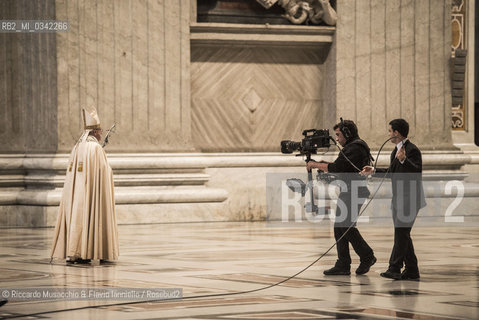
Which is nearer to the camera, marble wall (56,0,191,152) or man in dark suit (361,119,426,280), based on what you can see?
man in dark suit (361,119,426,280)

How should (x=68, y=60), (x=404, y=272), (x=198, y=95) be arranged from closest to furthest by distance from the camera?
(x=404, y=272) < (x=68, y=60) < (x=198, y=95)

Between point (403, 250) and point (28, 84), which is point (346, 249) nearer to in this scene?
point (403, 250)

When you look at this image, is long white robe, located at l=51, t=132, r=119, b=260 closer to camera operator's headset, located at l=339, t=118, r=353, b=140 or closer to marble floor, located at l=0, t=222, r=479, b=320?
marble floor, located at l=0, t=222, r=479, b=320

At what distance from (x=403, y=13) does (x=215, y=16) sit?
3.34 m

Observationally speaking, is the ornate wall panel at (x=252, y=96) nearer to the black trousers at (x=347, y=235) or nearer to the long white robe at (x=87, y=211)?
the long white robe at (x=87, y=211)

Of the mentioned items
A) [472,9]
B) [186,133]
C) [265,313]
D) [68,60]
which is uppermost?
[472,9]

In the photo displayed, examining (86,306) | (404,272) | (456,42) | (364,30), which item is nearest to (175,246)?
(404,272)

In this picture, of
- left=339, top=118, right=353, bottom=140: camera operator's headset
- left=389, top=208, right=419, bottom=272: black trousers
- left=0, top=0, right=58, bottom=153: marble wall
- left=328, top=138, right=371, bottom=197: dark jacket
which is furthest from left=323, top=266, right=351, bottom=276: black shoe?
left=0, top=0, right=58, bottom=153: marble wall

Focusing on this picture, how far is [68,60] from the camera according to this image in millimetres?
16969

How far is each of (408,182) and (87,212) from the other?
11.8 feet

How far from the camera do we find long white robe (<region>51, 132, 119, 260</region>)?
11289 millimetres

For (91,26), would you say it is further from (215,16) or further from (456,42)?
(456,42)

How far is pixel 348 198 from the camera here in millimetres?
10016

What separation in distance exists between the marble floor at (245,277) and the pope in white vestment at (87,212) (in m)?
0.21
